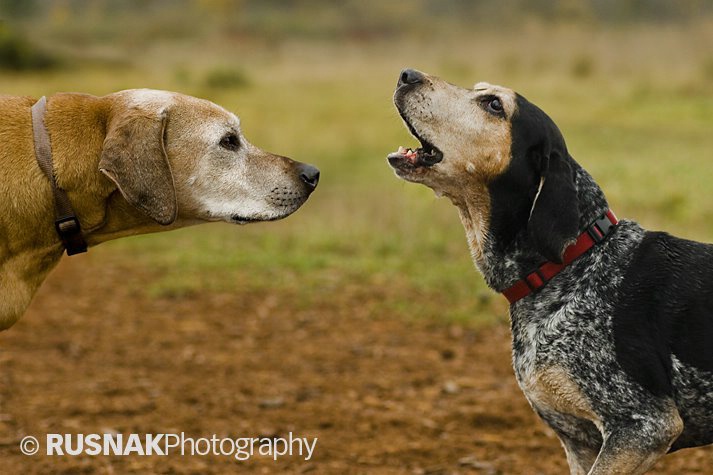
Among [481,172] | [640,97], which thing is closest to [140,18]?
[640,97]

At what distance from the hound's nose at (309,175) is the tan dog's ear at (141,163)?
825 millimetres

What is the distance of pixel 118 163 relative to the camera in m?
4.69

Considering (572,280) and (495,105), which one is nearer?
(572,280)

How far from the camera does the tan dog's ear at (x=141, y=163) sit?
185 inches

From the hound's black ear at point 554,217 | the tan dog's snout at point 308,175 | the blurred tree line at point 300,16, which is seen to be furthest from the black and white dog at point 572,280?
the blurred tree line at point 300,16

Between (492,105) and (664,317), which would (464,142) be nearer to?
(492,105)

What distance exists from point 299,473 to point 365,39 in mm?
34563

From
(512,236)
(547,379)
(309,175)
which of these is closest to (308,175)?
(309,175)

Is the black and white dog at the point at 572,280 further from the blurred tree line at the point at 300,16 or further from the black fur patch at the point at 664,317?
the blurred tree line at the point at 300,16

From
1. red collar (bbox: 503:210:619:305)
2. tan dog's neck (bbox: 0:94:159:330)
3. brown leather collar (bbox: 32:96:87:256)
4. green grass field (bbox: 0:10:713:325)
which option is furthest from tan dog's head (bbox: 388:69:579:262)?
brown leather collar (bbox: 32:96:87:256)

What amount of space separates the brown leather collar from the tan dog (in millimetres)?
28

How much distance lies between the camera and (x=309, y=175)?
5.45 metres

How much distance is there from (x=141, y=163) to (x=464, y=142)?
1589 mm

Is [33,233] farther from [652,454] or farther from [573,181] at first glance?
[652,454]
